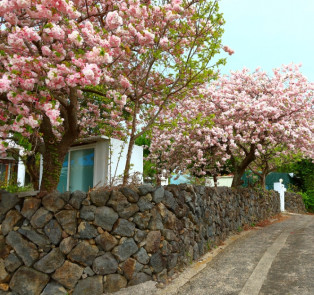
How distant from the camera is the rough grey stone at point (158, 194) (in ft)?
18.7

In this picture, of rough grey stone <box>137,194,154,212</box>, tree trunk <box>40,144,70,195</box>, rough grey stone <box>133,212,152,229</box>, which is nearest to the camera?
rough grey stone <box>133,212,152,229</box>

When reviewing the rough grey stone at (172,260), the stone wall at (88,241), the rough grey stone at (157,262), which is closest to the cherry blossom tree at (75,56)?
Result: the stone wall at (88,241)

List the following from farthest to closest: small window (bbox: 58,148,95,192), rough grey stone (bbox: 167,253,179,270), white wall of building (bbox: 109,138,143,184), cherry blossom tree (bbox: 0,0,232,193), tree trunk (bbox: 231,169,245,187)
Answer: tree trunk (bbox: 231,169,245,187)
small window (bbox: 58,148,95,192)
white wall of building (bbox: 109,138,143,184)
rough grey stone (bbox: 167,253,179,270)
cherry blossom tree (bbox: 0,0,232,193)

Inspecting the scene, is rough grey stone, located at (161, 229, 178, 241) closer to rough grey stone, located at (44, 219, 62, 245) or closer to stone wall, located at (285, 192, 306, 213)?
rough grey stone, located at (44, 219, 62, 245)

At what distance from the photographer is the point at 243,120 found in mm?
11219

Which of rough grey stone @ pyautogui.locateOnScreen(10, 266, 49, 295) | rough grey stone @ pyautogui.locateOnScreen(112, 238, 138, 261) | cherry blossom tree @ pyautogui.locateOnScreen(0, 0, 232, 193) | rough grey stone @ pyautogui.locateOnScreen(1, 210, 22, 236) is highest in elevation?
cherry blossom tree @ pyautogui.locateOnScreen(0, 0, 232, 193)

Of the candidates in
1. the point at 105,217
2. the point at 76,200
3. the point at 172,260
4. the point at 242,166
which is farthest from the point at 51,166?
the point at 242,166

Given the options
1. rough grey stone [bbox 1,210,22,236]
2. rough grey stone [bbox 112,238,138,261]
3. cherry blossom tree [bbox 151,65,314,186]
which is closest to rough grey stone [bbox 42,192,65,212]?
rough grey stone [bbox 1,210,22,236]

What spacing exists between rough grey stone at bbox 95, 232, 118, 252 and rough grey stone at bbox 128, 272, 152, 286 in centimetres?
68

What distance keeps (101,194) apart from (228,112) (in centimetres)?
716

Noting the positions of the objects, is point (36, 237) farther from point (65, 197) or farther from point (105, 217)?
point (105, 217)

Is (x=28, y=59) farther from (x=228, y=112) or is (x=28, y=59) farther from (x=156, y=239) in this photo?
(x=228, y=112)

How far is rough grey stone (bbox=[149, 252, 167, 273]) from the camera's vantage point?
212 inches

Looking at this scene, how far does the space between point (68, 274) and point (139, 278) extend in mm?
1238
